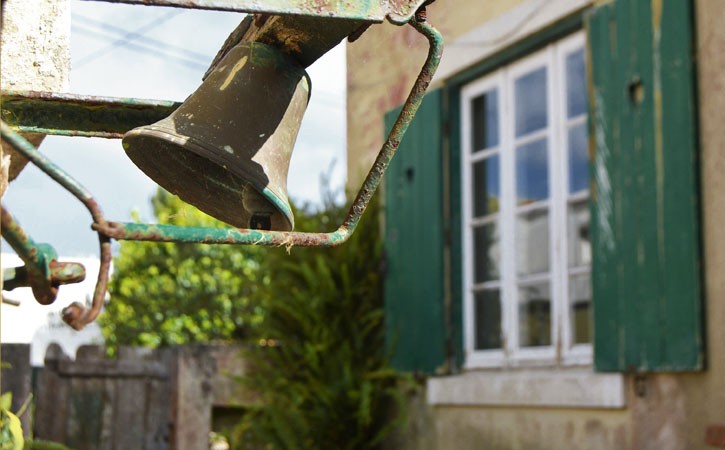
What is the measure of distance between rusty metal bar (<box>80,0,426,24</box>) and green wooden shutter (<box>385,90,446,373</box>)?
4282 millimetres

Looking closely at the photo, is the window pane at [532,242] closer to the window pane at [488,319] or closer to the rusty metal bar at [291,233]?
→ the window pane at [488,319]

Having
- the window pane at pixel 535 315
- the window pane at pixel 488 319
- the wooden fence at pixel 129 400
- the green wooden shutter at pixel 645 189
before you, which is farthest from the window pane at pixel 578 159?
the wooden fence at pixel 129 400

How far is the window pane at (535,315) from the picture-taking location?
5.02 meters

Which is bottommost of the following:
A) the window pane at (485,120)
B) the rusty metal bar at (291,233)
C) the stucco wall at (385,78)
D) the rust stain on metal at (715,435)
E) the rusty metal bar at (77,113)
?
the rust stain on metal at (715,435)

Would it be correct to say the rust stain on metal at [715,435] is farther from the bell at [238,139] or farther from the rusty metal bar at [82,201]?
the rusty metal bar at [82,201]

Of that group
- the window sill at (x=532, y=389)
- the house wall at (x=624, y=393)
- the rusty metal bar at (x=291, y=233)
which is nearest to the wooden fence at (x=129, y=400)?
the house wall at (x=624, y=393)

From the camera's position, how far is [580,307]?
4.82m

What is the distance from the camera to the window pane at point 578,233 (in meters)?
4.89

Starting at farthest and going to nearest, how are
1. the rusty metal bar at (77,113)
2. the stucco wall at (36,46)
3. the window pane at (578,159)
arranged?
the window pane at (578,159)
the stucco wall at (36,46)
the rusty metal bar at (77,113)

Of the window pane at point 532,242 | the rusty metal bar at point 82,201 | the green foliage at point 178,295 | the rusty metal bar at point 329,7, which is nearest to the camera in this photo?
the rusty metal bar at point 82,201

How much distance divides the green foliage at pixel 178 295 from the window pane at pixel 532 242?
6.23 metres

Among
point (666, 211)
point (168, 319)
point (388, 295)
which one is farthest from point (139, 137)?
point (168, 319)

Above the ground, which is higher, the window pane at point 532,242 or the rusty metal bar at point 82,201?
the window pane at point 532,242

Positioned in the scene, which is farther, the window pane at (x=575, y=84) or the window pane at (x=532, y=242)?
the window pane at (x=532, y=242)
